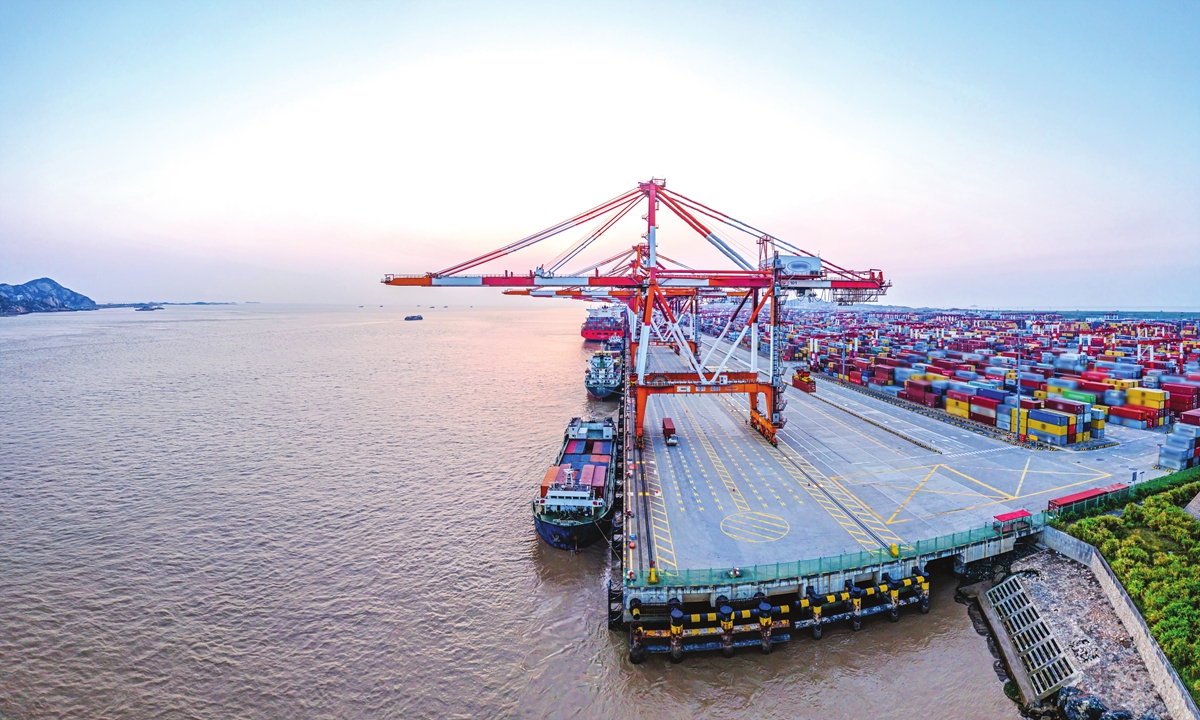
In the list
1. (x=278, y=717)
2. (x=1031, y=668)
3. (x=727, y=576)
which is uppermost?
(x=727, y=576)

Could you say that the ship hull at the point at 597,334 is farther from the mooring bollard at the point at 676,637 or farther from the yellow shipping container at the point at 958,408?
the mooring bollard at the point at 676,637

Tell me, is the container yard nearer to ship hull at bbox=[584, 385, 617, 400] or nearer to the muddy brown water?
the muddy brown water

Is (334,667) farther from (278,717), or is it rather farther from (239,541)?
(239,541)

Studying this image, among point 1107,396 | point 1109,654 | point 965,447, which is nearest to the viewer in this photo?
point 1109,654

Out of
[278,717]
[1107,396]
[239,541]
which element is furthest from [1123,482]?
[239,541]

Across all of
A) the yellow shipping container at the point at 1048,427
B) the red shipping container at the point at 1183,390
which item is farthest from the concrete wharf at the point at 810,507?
the red shipping container at the point at 1183,390
